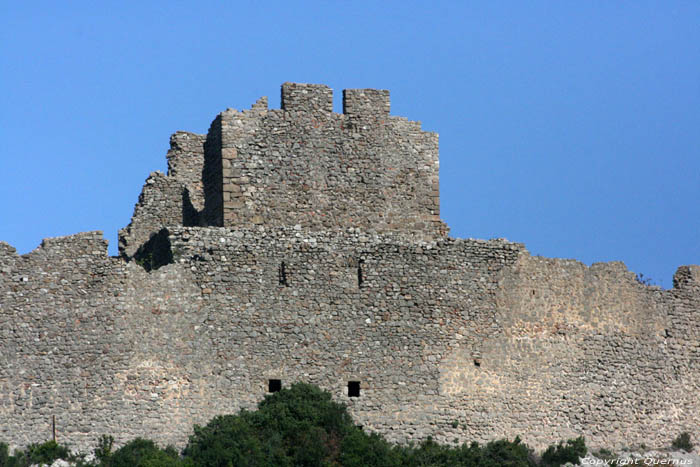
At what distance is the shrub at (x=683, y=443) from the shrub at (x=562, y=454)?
300cm

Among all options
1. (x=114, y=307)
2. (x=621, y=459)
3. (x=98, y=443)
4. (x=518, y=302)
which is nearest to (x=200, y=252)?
(x=114, y=307)

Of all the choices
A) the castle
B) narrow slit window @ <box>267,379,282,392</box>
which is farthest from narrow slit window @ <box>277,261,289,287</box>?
narrow slit window @ <box>267,379,282,392</box>

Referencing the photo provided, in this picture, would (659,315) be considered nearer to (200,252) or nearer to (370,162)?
(370,162)

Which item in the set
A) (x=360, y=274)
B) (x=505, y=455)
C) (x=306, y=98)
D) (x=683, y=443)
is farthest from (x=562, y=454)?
(x=306, y=98)

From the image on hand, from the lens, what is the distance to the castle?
3048 cm

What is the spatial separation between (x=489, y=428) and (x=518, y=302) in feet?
9.01

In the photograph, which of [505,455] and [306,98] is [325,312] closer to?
[505,455]

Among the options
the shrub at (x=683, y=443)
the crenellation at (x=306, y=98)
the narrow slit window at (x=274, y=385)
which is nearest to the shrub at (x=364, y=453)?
the narrow slit window at (x=274, y=385)

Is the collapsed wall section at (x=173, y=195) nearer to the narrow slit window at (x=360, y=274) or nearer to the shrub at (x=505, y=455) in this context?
the narrow slit window at (x=360, y=274)

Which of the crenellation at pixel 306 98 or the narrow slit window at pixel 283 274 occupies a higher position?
the crenellation at pixel 306 98

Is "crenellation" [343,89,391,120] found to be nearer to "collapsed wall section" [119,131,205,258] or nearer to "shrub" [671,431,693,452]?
"collapsed wall section" [119,131,205,258]

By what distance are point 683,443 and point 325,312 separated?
9035 mm

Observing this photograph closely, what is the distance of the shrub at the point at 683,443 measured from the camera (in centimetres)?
3553

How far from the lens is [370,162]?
34.1m
